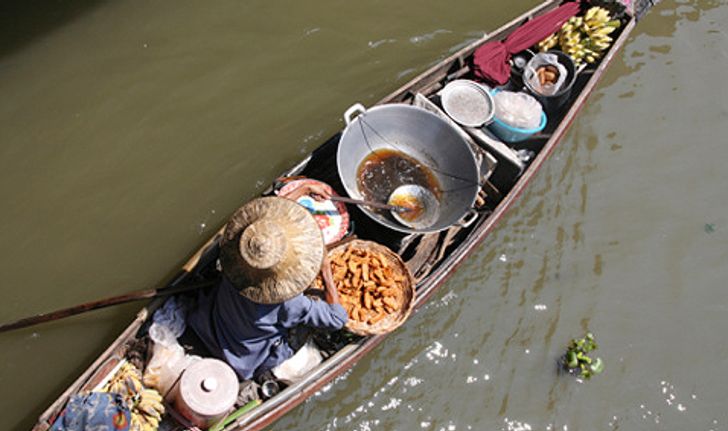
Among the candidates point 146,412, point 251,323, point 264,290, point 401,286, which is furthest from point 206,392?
point 401,286

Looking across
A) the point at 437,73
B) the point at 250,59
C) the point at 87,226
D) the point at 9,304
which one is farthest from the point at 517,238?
the point at 9,304

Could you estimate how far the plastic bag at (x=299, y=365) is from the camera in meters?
4.05

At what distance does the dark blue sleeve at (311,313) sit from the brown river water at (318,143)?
1.35m

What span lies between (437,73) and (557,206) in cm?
192

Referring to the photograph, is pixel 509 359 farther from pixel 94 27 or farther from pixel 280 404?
pixel 94 27

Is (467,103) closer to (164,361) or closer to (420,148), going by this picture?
(420,148)

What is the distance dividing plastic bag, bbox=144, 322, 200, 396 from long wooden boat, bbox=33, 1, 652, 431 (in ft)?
0.64

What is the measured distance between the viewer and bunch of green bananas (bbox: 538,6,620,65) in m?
5.96

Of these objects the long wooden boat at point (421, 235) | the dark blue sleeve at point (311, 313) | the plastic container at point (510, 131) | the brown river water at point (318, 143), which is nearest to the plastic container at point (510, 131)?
the plastic container at point (510, 131)

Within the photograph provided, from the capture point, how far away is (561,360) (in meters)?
5.15

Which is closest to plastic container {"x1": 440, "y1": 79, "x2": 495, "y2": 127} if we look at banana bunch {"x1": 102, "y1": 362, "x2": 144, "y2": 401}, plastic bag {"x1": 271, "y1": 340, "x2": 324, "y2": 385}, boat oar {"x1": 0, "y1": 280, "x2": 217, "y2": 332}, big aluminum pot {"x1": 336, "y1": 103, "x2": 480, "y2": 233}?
big aluminum pot {"x1": 336, "y1": 103, "x2": 480, "y2": 233}

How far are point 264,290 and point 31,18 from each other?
5.14 meters

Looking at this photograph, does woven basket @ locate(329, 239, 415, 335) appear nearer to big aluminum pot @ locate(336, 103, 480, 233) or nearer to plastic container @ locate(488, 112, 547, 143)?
big aluminum pot @ locate(336, 103, 480, 233)

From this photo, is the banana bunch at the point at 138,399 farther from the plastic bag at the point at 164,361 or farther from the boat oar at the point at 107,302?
the boat oar at the point at 107,302
